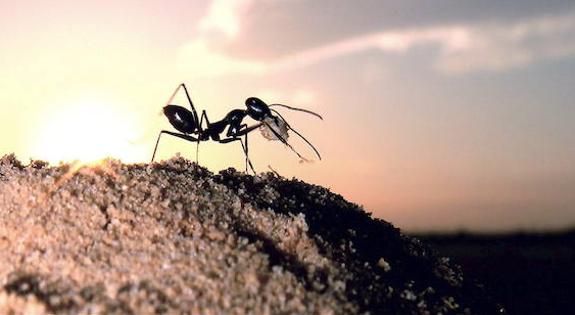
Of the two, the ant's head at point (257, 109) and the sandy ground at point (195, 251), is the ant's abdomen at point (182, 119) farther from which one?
the sandy ground at point (195, 251)

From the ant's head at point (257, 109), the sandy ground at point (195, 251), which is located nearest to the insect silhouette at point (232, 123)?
the ant's head at point (257, 109)

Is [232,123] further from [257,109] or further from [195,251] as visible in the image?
[195,251]

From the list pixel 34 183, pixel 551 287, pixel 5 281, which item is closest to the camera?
pixel 5 281

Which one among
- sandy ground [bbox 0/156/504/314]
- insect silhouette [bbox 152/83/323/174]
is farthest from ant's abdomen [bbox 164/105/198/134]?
sandy ground [bbox 0/156/504/314]

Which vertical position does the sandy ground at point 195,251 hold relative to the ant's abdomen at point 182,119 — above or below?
below

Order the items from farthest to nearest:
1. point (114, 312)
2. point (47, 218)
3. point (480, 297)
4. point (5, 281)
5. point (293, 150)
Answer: point (293, 150) → point (480, 297) → point (47, 218) → point (5, 281) → point (114, 312)

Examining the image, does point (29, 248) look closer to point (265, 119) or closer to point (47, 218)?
point (47, 218)

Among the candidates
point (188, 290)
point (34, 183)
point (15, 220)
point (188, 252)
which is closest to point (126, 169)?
point (34, 183)
